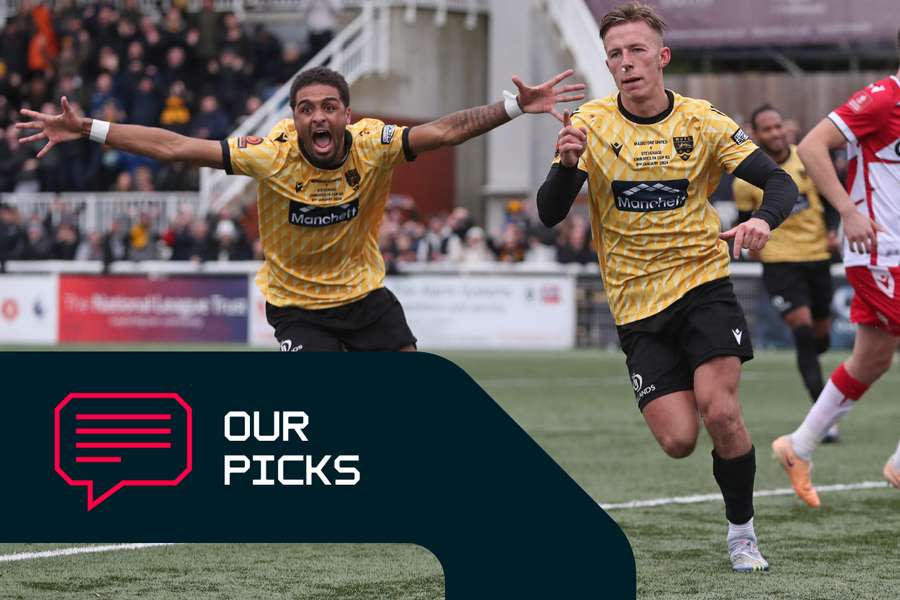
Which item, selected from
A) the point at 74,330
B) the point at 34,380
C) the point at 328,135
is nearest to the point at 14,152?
the point at 74,330

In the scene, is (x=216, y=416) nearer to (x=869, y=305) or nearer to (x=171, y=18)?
(x=869, y=305)

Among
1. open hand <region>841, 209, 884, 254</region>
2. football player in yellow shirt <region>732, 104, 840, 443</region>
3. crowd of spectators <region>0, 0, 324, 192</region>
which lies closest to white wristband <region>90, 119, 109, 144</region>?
open hand <region>841, 209, 884, 254</region>

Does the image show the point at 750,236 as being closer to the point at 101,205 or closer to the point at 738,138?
the point at 738,138

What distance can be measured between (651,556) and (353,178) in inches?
77.3

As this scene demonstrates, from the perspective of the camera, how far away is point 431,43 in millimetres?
30188

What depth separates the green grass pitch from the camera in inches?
228

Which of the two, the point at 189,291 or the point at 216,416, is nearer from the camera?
the point at 216,416

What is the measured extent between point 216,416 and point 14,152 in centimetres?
2499

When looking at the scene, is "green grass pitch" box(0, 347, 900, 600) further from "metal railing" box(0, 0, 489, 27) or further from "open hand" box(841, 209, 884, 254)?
"metal railing" box(0, 0, 489, 27)

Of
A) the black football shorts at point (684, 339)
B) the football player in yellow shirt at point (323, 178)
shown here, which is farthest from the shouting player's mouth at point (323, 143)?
the black football shorts at point (684, 339)

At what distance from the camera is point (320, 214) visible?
6.96 metres

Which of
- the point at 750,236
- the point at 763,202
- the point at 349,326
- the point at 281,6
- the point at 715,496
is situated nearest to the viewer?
the point at 750,236

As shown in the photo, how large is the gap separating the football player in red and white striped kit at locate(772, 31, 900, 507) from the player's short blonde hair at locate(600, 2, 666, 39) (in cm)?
120
